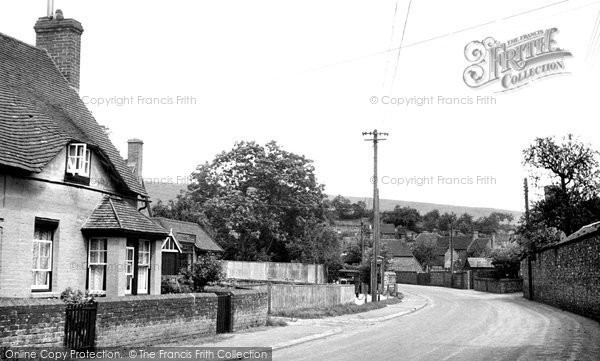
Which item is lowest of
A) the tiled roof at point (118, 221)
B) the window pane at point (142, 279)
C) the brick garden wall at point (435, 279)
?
the brick garden wall at point (435, 279)

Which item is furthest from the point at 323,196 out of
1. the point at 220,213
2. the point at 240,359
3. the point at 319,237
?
the point at 240,359

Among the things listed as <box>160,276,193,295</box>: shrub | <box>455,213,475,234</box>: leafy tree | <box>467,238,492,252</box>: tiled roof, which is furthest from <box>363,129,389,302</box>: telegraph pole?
<box>455,213,475,234</box>: leafy tree

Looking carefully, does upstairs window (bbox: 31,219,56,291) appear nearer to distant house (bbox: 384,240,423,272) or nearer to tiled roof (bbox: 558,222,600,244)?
tiled roof (bbox: 558,222,600,244)

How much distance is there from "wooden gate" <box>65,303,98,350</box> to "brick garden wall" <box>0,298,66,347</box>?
16 cm

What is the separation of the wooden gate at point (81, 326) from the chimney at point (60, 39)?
39.4ft

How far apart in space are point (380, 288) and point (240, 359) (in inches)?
1211

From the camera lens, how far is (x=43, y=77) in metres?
21.3

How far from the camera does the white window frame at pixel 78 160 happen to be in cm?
1859

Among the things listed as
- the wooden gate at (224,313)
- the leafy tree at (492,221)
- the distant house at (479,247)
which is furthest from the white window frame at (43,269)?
the leafy tree at (492,221)

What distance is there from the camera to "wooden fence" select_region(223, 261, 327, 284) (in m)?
49.2

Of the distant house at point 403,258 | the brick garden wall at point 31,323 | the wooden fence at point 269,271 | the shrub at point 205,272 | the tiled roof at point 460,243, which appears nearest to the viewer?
the brick garden wall at point 31,323

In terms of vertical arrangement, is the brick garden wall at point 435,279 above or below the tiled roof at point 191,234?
below

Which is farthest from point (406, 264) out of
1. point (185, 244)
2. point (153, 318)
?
point (153, 318)

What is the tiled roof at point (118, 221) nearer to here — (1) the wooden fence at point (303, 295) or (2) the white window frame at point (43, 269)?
(2) the white window frame at point (43, 269)
